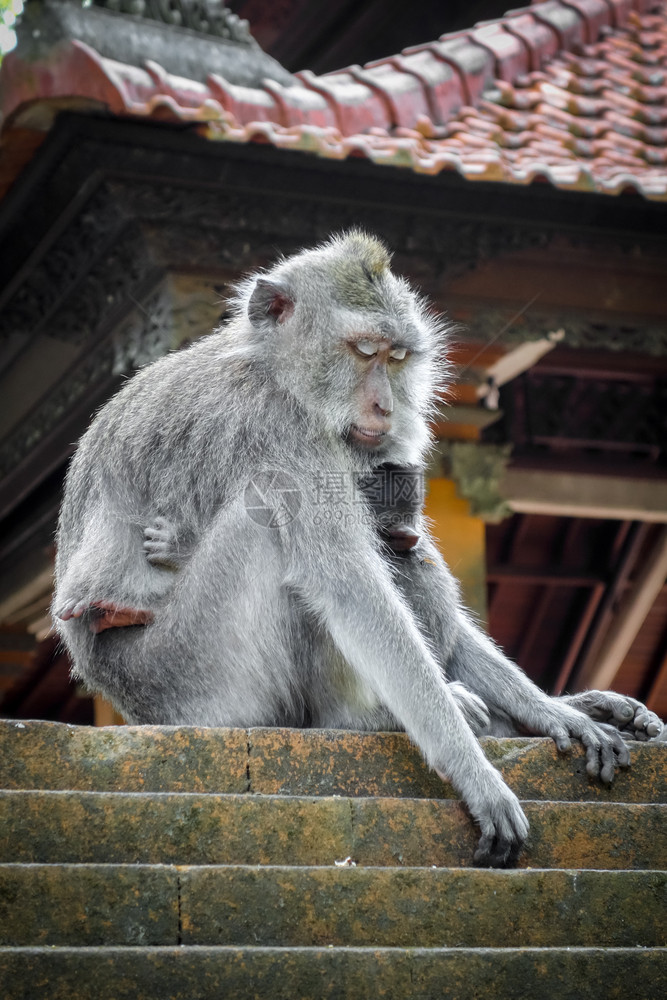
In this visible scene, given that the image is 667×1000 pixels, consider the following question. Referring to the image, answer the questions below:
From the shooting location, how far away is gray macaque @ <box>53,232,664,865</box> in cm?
449

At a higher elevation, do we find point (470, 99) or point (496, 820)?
point (470, 99)

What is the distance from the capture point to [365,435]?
4.77m

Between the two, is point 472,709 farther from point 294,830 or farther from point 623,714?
point 294,830

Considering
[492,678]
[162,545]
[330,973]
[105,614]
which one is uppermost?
[492,678]

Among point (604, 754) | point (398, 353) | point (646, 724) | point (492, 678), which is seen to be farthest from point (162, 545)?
point (646, 724)

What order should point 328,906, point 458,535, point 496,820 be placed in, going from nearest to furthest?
point 328,906, point 496,820, point 458,535

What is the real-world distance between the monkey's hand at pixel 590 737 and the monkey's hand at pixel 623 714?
0.12m

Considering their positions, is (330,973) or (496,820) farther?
(496,820)

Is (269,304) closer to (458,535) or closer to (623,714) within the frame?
(623,714)

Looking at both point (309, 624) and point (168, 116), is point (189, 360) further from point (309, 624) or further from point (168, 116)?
point (168, 116)

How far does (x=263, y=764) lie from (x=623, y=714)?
54.7 inches

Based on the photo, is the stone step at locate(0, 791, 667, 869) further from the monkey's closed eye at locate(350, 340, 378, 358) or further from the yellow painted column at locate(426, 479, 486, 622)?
the yellow painted column at locate(426, 479, 486, 622)

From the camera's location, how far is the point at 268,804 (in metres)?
3.83

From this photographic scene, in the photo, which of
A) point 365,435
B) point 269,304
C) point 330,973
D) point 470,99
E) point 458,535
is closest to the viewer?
point 330,973
